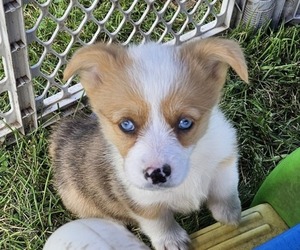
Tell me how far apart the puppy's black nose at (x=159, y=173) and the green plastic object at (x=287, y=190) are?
76cm

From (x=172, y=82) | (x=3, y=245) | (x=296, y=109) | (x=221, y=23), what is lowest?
(x=3, y=245)

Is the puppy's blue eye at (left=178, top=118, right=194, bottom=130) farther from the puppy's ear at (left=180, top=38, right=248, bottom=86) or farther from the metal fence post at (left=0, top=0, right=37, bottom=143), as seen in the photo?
the metal fence post at (left=0, top=0, right=37, bottom=143)

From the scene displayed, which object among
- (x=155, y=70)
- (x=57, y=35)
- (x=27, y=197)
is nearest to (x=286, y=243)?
(x=155, y=70)

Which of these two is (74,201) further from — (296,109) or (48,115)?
(296,109)

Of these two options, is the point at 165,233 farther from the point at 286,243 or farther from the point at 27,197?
the point at 27,197

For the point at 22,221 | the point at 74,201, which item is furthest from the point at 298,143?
the point at 22,221

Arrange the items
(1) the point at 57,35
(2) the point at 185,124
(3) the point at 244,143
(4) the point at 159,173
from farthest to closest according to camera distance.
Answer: (1) the point at 57,35, (3) the point at 244,143, (2) the point at 185,124, (4) the point at 159,173

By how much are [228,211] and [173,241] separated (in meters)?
0.25

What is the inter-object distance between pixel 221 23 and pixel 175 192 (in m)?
1.28

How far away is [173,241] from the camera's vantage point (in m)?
2.64

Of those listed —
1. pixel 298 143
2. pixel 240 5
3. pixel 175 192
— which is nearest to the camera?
pixel 175 192

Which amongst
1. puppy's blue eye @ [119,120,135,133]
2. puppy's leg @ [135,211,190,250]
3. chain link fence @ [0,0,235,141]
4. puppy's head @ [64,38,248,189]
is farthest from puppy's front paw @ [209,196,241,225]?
chain link fence @ [0,0,235,141]

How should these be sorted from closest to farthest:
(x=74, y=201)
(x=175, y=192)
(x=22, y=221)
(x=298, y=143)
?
(x=175, y=192) < (x=74, y=201) < (x=22, y=221) < (x=298, y=143)

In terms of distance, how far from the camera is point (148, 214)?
257 cm
